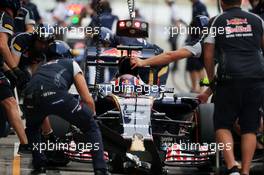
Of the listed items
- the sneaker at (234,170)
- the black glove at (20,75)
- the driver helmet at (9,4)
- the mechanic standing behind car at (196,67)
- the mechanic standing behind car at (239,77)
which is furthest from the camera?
the mechanic standing behind car at (196,67)

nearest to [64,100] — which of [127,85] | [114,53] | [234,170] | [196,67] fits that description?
[127,85]

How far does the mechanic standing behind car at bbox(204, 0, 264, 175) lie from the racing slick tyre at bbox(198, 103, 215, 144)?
3.92ft

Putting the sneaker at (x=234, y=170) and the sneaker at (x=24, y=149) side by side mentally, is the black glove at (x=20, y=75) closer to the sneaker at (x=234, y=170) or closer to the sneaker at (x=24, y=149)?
the sneaker at (x=24, y=149)

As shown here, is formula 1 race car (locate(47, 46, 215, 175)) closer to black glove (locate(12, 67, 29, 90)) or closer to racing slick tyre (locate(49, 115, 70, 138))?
racing slick tyre (locate(49, 115, 70, 138))

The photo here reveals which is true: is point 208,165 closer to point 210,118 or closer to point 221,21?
point 210,118

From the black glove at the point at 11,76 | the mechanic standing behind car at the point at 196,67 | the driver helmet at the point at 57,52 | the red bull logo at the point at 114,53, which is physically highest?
the driver helmet at the point at 57,52

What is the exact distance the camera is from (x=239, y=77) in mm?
11211

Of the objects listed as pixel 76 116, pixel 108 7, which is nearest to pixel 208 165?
pixel 76 116

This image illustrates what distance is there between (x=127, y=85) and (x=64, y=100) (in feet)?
5.48

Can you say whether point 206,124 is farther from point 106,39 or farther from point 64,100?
point 106,39

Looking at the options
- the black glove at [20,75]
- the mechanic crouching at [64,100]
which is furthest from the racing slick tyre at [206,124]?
the black glove at [20,75]

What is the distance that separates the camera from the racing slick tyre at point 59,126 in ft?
41.2

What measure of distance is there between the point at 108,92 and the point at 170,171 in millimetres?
1216

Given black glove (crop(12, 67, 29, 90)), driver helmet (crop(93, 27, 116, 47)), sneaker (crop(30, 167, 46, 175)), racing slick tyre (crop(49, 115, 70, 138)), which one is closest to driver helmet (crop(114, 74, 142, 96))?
racing slick tyre (crop(49, 115, 70, 138))
